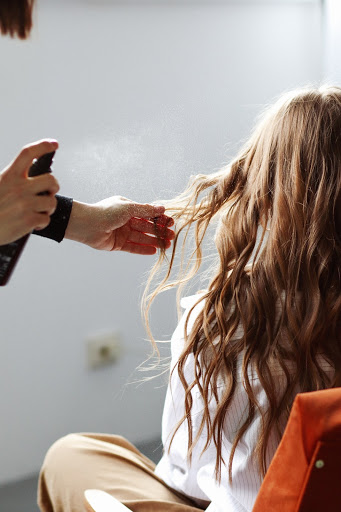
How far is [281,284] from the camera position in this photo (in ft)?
3.67

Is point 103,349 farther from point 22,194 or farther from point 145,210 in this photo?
point 22,194

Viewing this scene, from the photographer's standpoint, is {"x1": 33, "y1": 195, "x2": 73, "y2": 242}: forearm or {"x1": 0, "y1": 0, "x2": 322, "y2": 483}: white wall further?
{"x1": 0, "y1": 0, "x2": 322, "y2": 483}: white wall

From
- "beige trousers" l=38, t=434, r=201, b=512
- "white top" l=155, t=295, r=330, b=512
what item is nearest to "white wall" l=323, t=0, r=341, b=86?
"white top" l=155, t=295, r=330, b=512

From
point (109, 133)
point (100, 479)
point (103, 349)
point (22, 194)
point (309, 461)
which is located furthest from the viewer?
point (103, 349)

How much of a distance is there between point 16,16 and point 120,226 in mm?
398

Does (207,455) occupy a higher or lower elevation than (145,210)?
lower

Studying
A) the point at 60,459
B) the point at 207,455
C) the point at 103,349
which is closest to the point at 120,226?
the point at 207,455

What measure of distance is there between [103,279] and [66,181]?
0.32 m

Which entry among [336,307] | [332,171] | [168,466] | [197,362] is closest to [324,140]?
[332,171]

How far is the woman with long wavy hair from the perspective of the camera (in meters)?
1.08

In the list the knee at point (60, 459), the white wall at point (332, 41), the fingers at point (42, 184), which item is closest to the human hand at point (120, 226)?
the fingers at point (42, 184)

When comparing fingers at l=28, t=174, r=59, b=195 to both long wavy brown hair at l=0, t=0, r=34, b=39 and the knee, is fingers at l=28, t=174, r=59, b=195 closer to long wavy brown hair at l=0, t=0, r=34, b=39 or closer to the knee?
long wavy brown hair at l=0, t=0, r=34, b=39

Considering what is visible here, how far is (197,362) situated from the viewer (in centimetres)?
114

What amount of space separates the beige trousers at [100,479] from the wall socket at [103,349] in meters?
0.42
